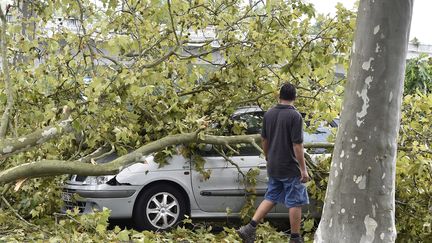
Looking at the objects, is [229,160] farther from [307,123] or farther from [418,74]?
[418,74]

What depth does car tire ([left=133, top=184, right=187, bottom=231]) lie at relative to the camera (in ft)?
27.1

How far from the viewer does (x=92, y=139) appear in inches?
309

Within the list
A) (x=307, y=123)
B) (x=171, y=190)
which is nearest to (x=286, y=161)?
(x=307, y=123)

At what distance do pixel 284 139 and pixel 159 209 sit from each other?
2350 millimetres

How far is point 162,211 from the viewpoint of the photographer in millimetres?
8297

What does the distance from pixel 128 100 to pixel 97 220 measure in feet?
5.43

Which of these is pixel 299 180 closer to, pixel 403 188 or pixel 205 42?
pixel 403 188

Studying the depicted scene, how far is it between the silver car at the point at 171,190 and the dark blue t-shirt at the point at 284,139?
1423 millimetres

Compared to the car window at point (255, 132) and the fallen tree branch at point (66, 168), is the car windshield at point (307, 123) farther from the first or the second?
the fallen tree branch at point (66, 168)

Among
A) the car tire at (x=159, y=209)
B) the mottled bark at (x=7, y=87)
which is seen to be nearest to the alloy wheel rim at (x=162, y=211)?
the car tire at (x=159, y=209)

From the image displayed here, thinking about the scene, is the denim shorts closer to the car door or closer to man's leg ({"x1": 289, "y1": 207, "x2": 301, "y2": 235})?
man's leg ({"x1": 289, "y1": 207, "x2": 301, "y2": 235})

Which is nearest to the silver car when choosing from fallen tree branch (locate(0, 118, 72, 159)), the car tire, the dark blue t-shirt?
the car tire

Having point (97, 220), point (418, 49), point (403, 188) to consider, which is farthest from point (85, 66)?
point (418, 49)

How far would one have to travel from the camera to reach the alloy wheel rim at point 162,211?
829 cm
